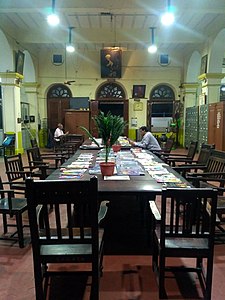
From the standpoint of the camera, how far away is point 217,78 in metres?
9.54

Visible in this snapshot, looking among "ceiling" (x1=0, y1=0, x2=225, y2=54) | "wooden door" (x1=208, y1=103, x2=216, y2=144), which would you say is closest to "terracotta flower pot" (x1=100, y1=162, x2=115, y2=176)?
"ceiling" (x1=0, y1=0, x2=225, y2=54)

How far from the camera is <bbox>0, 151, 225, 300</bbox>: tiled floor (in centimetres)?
223

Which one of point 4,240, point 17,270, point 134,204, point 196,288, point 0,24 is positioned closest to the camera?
point 196,288

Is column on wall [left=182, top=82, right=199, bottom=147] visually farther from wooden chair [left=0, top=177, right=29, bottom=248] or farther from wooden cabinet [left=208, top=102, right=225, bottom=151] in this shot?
wooden chair [left=0, top=177, right=29, bottom=248]

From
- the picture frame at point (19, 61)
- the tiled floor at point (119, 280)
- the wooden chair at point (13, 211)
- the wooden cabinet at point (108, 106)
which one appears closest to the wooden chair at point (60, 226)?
the tiled floor at point (119, 280)

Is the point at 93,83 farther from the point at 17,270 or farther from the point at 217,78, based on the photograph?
the point at 17,270

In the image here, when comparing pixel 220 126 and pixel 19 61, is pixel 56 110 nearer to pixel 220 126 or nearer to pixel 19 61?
pixel 19 61

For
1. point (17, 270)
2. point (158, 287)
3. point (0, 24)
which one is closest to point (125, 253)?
point (158, 287)

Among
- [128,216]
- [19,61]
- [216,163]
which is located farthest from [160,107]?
[128,216]

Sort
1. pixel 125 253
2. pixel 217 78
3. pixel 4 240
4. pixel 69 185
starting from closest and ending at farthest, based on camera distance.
Answer: pixel 69 185, pixel 125 253, pixel 4 240, pixel 217 78

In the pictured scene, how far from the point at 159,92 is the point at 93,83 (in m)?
3.11

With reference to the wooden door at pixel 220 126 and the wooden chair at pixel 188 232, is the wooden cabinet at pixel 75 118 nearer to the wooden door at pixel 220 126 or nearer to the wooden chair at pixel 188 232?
the wooden door at pixel 220 126

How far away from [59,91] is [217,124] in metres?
7.69

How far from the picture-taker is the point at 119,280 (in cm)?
245
